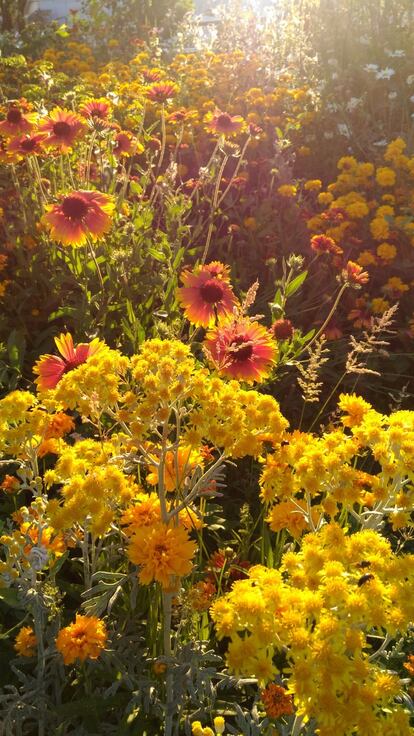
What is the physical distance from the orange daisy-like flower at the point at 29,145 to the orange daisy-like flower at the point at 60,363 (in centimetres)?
131

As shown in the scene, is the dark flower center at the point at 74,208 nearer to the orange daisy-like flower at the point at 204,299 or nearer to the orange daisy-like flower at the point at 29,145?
the orange daisy-like flower at the point at 204,299

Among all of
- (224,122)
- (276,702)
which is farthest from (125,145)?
(276,702)

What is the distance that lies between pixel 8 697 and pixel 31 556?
1.11 feet

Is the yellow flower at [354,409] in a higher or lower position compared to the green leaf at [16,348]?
higher

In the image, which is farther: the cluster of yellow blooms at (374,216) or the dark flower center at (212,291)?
the cluster of yellow blooms at (374,216)

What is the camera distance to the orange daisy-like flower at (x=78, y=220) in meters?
2.26

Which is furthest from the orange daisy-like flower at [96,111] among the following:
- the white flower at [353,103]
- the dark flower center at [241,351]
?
the white flower at [353,103]

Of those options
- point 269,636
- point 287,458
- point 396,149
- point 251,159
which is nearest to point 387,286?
point 396,149

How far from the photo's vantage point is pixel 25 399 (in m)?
1.46

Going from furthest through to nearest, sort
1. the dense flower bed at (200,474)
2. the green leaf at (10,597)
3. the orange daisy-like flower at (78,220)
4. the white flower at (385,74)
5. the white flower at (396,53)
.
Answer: the white flower at (396,53) < the white flower at (385,74) < the orange daisy-like flower at (78,220) < the green leaf at (10,597) < the dense flower bed at (200,474)

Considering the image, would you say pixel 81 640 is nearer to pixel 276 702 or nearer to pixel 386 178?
pixel 276 702

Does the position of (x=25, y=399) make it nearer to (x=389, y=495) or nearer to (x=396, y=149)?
(x=389, y=495)

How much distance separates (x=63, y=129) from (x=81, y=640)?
1.99m

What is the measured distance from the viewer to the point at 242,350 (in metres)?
1.70
